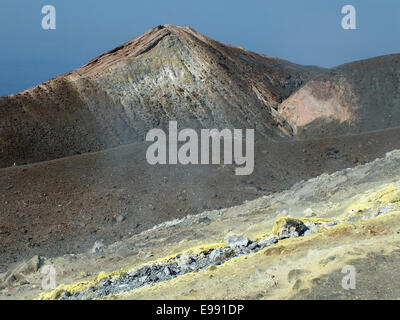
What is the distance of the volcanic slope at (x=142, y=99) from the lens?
3012 cm

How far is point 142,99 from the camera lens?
111ft

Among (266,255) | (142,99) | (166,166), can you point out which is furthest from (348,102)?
(266,255)

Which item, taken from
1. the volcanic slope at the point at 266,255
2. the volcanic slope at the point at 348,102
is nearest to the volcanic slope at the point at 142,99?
the volcanic slope at the point at 348,102

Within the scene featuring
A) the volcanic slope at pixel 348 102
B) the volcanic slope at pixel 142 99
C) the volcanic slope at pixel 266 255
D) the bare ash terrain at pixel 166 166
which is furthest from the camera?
the volcanic slope at pixel 348 102

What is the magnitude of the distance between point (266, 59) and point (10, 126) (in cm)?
1868

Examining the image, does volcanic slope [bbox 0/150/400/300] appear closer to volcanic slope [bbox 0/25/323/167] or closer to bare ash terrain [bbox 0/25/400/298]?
bare ash terrain [bbox 0/25/400/298]

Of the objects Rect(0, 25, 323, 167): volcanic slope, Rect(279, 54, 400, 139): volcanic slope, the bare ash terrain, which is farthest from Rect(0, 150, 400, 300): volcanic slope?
Rect(279, 54, 400, 139): volcanic slope

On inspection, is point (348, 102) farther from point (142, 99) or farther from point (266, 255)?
point (266, 255)

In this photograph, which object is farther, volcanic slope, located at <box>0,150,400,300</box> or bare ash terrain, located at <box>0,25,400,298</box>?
bare ash terrain, located at <box>0,25,400,298</box>

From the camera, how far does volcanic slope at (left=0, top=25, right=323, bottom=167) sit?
3012 cm

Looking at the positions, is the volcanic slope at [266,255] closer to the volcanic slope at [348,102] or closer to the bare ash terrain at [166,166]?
the bare ash terrain at [166,166]

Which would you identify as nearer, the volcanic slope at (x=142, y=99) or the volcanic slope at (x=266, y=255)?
the volcanic slope at (x=266, y=255)

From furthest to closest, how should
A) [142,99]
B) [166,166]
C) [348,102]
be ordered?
[142,99]
[348,102]
[166,166]

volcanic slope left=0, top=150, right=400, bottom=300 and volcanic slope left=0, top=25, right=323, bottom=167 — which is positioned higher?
volcanic slope left=0, top=25, right=323, bottom=167
